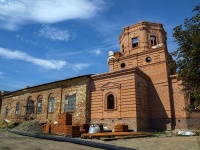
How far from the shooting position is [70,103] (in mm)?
20984

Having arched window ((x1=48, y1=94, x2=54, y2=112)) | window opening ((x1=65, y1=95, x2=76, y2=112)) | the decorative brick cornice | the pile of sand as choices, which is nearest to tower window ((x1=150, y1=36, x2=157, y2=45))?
the decorative brick cornice

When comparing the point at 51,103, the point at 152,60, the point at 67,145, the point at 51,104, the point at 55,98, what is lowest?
the point at 67,145

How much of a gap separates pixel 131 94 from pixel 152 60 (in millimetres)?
6307

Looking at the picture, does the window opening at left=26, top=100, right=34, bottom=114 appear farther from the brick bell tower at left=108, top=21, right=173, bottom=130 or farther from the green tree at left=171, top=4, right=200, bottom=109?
the green tree at left=171, top=4, right=200, bottom=109

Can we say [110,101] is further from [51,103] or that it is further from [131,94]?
[51,103]

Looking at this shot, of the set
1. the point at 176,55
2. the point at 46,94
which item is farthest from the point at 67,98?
the point at 176,55

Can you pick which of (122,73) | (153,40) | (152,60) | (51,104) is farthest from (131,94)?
(51,104)

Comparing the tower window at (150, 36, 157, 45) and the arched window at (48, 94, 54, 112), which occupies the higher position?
the tower window at (150, 36, 157, 45)

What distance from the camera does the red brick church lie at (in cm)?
1822

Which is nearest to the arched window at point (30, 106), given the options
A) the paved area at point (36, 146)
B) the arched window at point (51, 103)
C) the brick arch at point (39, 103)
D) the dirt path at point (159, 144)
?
the brick arch at point (39, 103)

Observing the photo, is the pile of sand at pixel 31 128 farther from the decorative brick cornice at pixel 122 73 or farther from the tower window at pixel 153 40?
the tower window at pixel 153 40

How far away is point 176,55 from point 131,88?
935 centimetres

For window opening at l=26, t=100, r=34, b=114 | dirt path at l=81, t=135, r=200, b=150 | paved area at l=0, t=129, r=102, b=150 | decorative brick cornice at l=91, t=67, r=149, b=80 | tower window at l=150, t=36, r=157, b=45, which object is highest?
tower window at l=150, t=36, r=157, b=45

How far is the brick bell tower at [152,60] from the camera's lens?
19819 millimetres
